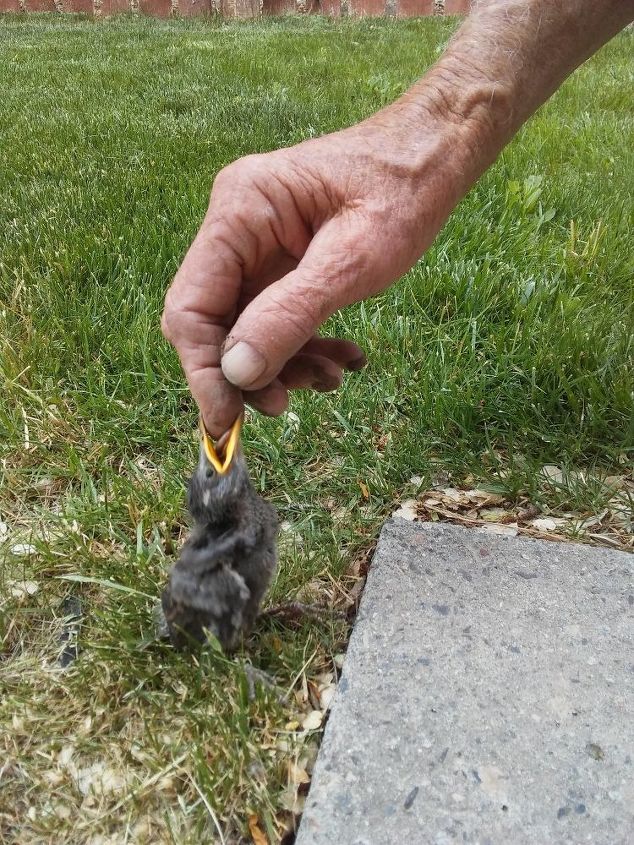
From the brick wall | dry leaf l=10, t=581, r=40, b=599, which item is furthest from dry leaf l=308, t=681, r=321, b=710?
the brick wall

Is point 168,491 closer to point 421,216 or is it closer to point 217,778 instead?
point 217,778

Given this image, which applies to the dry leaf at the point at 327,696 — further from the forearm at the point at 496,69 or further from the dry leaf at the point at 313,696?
the forearm at the point at 496,69

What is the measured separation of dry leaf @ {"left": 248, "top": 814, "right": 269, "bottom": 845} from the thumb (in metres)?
0.87

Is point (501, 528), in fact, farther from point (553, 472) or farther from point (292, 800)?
point (292, 800)

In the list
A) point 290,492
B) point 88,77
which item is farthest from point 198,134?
point 290,492

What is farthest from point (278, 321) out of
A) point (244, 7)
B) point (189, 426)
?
point (244, 7)

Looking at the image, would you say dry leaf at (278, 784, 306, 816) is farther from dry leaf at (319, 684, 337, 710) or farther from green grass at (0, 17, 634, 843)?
dry leaf at (319, 684, 337, 710)

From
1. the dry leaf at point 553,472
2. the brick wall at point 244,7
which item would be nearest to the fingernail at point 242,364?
the dry leaf at point 553,472

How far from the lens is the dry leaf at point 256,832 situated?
1.42 meters

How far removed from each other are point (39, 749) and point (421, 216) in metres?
1.44

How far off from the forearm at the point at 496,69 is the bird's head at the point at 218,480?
0.89m

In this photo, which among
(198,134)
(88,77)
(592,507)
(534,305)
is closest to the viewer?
(592,507)

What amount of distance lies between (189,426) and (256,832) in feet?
4.63

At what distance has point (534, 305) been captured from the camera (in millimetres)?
2932
